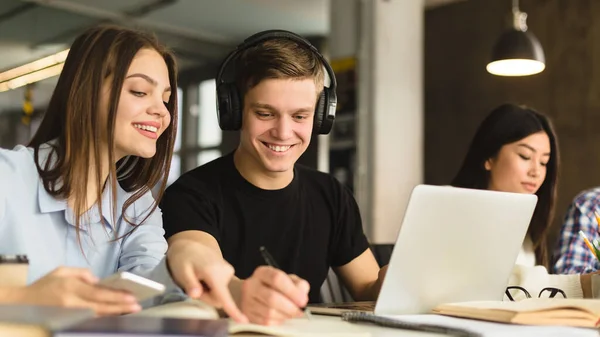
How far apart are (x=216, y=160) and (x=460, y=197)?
811mm

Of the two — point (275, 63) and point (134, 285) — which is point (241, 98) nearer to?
point (275, 63)

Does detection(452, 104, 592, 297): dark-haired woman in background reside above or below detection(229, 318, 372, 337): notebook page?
above

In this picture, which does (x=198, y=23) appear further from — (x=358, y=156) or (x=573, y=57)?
(x=573, y=57)

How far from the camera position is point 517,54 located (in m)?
3.57

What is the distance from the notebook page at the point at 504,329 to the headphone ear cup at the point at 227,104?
0.80 metres

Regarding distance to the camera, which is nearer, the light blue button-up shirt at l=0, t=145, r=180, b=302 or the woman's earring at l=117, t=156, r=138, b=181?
the light blue button-up shirt at l=0, t=145, r=180, b=302

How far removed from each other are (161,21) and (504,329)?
18.9 ft

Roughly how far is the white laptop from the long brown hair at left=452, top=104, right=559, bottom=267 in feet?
3.84

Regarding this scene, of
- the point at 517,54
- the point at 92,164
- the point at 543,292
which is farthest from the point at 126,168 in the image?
the point at 517,54

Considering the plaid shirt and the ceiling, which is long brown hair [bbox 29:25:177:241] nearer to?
the plaid shirt

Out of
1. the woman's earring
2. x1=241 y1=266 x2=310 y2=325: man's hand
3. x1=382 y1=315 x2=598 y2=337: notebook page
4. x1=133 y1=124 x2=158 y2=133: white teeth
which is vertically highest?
x1=133 y1=124 x2=158 y2=133: white teeth

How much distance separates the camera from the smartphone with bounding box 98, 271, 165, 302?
797 millimetres

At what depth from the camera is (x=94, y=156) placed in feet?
4.39

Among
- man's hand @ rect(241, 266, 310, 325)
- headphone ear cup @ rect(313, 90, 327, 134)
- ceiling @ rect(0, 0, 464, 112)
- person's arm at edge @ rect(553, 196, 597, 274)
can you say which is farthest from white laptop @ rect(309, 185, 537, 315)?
ceiling @ rect(0, 0, 464, 112)
